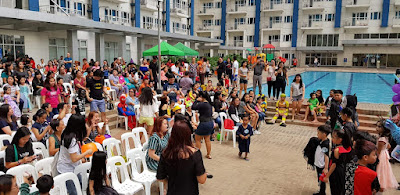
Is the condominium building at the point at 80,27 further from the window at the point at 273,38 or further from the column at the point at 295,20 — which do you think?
the column at the point at 295,20

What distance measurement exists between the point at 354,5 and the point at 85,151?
141 ft

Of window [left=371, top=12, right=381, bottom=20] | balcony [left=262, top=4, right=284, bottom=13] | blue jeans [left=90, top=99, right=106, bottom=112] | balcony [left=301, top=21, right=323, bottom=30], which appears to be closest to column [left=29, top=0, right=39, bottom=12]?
blue jeans [left=90, top=99, right=106, bottom=112]

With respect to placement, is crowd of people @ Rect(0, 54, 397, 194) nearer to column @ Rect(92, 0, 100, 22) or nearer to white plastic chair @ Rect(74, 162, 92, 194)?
white plastic chair @ Rect(74, 162, 92, 194)

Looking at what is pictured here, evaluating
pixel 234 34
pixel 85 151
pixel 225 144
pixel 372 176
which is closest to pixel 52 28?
pixel 225 144

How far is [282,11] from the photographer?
43.6 m

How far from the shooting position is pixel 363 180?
3451mm

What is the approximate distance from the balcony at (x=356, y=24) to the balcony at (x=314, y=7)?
3871 mm

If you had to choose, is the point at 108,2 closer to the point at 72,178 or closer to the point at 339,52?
the point at 72,178

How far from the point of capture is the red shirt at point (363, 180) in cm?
342

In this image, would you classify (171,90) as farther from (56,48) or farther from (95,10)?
(95,10)

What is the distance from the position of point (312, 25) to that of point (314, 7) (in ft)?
8.08

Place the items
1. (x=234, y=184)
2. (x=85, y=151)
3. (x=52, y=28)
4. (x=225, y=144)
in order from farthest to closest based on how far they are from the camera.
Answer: (x=52, y=28), (x=225, y=144), (x=234, y=184), (x=85, y=151)

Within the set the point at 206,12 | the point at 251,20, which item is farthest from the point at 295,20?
the point at 206,12

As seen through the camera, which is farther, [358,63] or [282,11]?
[282,11]
